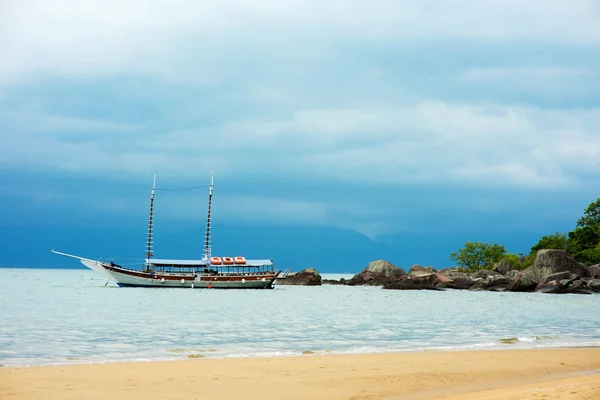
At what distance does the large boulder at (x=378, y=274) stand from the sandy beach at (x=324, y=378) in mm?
129054

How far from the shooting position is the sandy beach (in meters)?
15.8

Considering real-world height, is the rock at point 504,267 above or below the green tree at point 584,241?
below

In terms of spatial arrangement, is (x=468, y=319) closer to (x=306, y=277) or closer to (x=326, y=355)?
(x=326, y=355)

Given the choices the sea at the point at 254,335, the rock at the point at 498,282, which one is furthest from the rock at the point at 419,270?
the sea at the point at 254,335

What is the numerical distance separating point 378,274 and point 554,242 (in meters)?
39.7

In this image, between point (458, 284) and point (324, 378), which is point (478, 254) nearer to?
point (458, 284)

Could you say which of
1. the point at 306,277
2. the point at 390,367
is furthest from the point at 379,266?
the point at 390,367

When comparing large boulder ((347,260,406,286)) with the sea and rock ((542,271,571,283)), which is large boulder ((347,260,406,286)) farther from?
the sea

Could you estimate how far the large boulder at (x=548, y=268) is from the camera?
105 metres

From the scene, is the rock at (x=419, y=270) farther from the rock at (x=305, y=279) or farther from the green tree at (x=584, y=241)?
the green tree at (x=584, y=241)

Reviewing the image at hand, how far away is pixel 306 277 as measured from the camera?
15550cm

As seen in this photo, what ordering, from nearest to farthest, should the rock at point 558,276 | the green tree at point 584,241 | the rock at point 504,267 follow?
1. the rock at point 558,276
2. the green tree at point 584,241
3. the rock at point 504,267

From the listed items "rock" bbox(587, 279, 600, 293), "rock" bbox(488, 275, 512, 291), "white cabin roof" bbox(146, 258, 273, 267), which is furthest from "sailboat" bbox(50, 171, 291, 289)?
"rock" bbox(587, 279, 600, 293)

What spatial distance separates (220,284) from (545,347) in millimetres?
91096
